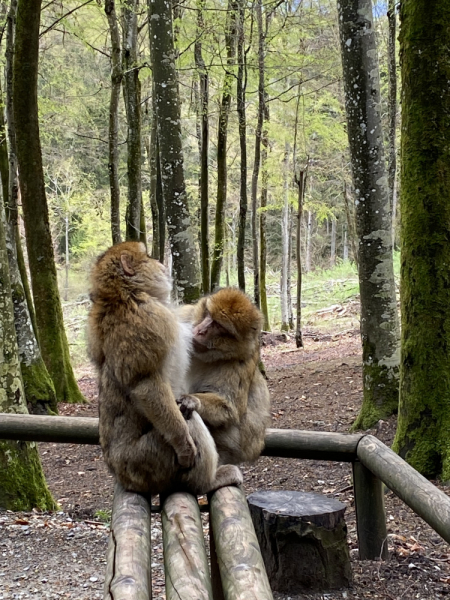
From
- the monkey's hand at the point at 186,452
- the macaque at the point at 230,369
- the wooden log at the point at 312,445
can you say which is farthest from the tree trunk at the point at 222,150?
the monkey's hand at the point at 186,452

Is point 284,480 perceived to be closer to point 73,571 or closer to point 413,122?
point 73,571

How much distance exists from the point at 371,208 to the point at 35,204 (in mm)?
5553

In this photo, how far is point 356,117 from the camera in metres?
6.37

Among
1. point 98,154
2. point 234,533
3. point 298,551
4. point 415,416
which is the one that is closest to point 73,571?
point 298,551

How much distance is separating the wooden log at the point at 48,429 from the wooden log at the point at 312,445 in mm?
1277

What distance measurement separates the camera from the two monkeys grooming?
9.37 ft

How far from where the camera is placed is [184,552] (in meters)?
2.27

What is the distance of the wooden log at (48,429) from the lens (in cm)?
427

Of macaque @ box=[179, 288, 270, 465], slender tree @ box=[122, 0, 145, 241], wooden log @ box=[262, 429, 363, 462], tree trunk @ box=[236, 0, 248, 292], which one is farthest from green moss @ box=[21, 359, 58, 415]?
macaque @ box=[179, 288, 270, 465]

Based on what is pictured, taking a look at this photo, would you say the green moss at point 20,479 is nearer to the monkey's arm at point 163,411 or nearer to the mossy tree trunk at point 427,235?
the monkey's arm at point 163,411

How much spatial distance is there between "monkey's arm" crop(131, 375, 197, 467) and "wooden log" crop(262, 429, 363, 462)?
122cm

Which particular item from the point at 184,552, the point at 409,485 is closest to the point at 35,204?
the point at 409,485

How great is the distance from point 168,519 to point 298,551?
1.27 metres

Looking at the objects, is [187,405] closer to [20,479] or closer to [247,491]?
[20,479]
